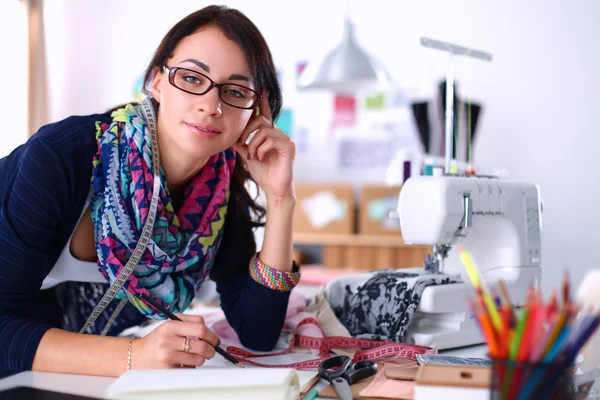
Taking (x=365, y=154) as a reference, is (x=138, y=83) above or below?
above

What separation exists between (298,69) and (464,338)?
325cm

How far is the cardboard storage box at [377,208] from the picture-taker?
3756 mm

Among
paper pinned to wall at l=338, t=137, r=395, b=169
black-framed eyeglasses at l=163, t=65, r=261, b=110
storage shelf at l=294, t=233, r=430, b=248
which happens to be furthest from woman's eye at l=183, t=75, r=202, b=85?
paper pinned to wall at l=338, t=137, r=395, b=169

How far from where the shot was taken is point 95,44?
4.61 metres

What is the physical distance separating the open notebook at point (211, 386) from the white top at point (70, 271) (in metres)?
0.48

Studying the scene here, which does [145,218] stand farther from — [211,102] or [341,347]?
[341,347]

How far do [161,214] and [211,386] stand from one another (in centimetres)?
55

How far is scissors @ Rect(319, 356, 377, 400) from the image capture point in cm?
88

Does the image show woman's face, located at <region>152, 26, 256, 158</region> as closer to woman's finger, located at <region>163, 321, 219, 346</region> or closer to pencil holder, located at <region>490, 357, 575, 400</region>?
woman's finger, located at <region>163, 321, 219, 346</region>

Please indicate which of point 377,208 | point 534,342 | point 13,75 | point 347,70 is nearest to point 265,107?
point 534,342

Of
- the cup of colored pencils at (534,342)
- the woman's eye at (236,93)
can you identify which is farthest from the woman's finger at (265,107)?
the cup of colored pencils at (534,342)

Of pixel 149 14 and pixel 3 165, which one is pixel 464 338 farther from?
pixel 149 14

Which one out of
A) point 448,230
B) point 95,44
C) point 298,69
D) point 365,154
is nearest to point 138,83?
point 95,44

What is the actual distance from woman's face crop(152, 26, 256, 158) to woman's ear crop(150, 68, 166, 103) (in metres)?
0.05
